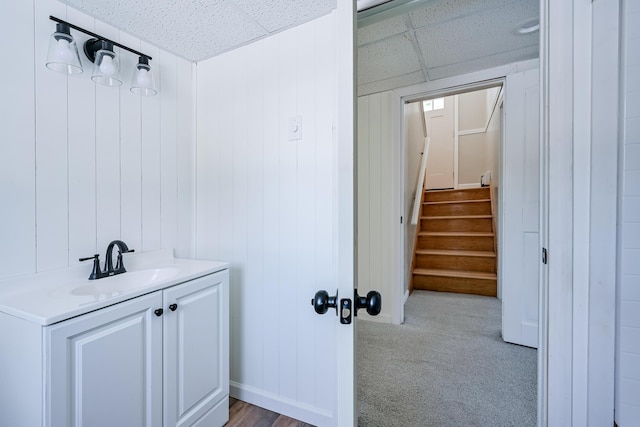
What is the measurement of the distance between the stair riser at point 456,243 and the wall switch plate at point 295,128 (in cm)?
325

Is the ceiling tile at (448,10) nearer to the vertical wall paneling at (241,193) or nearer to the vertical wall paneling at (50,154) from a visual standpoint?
the vertical wall paneling at (241,193)

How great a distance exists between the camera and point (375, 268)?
2656 mm

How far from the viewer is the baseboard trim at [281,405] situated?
141 cm

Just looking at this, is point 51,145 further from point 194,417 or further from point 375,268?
point 375,268

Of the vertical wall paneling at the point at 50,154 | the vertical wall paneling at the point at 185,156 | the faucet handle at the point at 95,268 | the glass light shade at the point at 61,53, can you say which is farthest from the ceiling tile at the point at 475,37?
the faucet handle at the point at 95,268

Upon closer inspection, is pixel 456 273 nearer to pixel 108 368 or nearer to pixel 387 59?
pixel 387 59

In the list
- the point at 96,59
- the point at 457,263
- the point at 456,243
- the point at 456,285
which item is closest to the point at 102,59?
the point at 96,59

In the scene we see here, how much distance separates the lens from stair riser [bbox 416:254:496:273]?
353 cm

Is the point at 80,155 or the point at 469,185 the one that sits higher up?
the point at 469,185

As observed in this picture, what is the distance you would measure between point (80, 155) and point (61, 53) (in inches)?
17.1

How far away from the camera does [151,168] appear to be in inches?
A: 62.8

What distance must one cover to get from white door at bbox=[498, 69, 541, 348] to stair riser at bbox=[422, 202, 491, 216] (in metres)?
2.31

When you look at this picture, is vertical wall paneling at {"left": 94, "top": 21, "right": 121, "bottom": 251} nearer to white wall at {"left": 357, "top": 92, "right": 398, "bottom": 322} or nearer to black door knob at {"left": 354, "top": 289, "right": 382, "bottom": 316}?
black door knob at {"left": 354, "top": 289, "right": 382, "bottom": 316}

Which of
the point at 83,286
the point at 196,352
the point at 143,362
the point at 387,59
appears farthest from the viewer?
the point at 387,59
